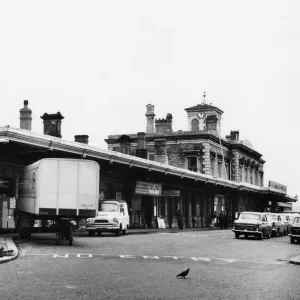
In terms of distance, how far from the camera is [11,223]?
33.9 metres

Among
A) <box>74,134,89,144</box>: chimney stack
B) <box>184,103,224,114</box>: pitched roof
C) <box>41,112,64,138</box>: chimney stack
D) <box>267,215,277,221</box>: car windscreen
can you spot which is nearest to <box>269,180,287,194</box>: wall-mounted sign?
<box>184,103,224,114</box>: pitched roof

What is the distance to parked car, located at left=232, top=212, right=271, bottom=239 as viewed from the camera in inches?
1379

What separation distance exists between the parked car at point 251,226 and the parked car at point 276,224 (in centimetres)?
235

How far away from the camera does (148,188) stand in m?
48.2

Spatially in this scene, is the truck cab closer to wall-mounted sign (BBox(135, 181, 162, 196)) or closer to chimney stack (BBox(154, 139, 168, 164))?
wall-mounted sign (BBox(135, 181, 162, 196))

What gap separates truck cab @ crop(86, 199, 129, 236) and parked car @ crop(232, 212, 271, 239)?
643 cm

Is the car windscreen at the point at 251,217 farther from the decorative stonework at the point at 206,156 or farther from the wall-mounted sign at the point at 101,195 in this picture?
the decorative stonework at the point at 206,156

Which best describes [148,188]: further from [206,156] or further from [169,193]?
[206,156]

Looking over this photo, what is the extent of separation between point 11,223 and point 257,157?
62.9 m

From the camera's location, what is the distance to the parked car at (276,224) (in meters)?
39.4

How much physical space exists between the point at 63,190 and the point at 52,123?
19.8 meters

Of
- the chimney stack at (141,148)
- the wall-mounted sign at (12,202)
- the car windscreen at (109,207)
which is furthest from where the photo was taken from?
the chimney stack at (141,148)

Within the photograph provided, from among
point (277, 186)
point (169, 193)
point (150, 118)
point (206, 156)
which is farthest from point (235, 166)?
point (169, 193)

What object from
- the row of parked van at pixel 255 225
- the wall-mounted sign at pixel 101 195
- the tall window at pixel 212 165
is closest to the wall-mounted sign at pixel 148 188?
the wall-mounted sign at pixel 101 195
